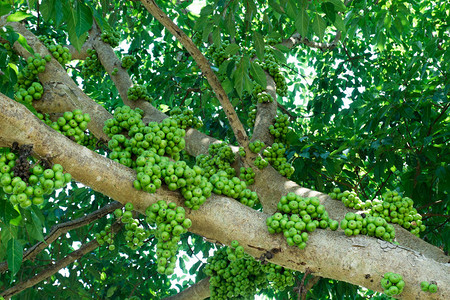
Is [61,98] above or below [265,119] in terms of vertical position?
above

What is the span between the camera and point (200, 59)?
2910mm

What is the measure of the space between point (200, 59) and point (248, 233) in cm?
125

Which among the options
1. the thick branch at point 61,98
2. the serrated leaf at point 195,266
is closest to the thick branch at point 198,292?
the serrated leaf at point 195,266

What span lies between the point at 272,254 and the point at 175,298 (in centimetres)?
256

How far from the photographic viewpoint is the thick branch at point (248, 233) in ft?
6.72

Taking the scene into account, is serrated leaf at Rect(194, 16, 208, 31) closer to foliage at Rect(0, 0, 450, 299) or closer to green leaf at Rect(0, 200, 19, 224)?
foliage at Rect(0, 0, 450, 299)

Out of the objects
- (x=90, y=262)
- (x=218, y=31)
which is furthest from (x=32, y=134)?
(x=90, y=262)

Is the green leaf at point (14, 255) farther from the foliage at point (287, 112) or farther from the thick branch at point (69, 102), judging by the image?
the thick branch at point (69, 102)

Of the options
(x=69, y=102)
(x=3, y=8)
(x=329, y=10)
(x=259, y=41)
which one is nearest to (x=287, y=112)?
(x=259, y=41)

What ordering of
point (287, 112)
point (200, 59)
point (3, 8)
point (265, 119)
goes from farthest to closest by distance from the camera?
point (287, 112)
point (265, 119)
point (200, 59)
point (3, 8)

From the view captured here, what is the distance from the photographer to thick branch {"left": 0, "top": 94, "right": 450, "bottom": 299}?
6.72ft

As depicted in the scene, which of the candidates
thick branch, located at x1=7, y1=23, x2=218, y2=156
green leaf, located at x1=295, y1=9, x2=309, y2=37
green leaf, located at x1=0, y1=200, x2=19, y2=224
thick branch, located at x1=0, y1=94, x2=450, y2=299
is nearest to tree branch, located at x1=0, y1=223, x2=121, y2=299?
thick branch, located at x1=7, y1=23, x2=218, y2=156

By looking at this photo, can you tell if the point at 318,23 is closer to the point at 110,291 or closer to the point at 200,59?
the point at 200,59

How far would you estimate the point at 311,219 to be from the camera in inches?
95.3
